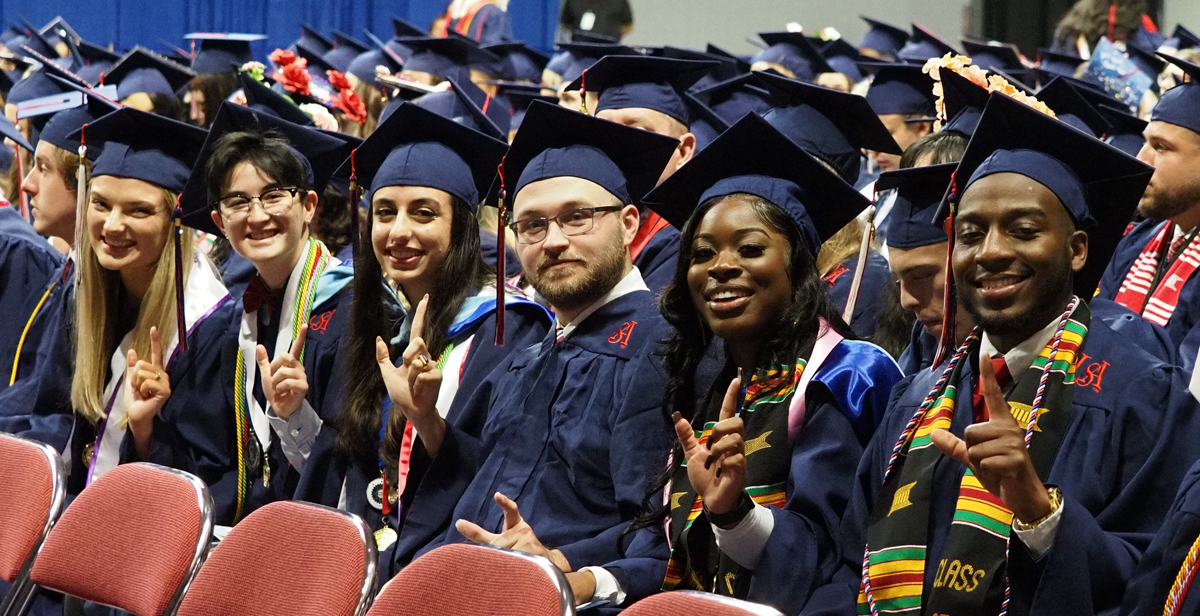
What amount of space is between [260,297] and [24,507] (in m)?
1.18

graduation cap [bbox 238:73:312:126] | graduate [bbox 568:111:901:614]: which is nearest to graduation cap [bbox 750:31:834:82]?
graduation cap [bbox 238:73:312:126]

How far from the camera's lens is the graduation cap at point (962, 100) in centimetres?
393

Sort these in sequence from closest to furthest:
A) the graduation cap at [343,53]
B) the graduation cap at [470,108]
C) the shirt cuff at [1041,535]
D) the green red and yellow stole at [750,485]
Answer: the shirt cuff at [1041,535]
the green red and yellow stole at [750,485]
the graduation cap at [470,108]
the graduation cap at [343,53]

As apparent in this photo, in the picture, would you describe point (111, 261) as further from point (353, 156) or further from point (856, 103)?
point (856, 103)

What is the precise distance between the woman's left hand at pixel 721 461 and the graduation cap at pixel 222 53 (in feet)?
19.3

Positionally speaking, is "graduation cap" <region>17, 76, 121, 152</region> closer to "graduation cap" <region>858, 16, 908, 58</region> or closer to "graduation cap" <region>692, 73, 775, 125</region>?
"graduation cap" <region>692, 73, 775, 125</region>

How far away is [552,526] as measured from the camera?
336cm

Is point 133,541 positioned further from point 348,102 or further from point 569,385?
point 348,102

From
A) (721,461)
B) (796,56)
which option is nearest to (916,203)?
(721,461)

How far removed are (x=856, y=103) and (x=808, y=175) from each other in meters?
1.07

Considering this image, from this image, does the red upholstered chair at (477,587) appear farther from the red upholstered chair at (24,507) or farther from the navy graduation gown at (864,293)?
the navy graduation gown at (864,293)

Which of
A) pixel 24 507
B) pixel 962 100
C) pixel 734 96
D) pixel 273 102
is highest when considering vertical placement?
pixel 962 100

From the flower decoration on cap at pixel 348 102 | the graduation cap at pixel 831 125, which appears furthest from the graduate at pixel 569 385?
the flower decoration on cap at pixel 348 102

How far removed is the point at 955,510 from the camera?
262 centimetres
